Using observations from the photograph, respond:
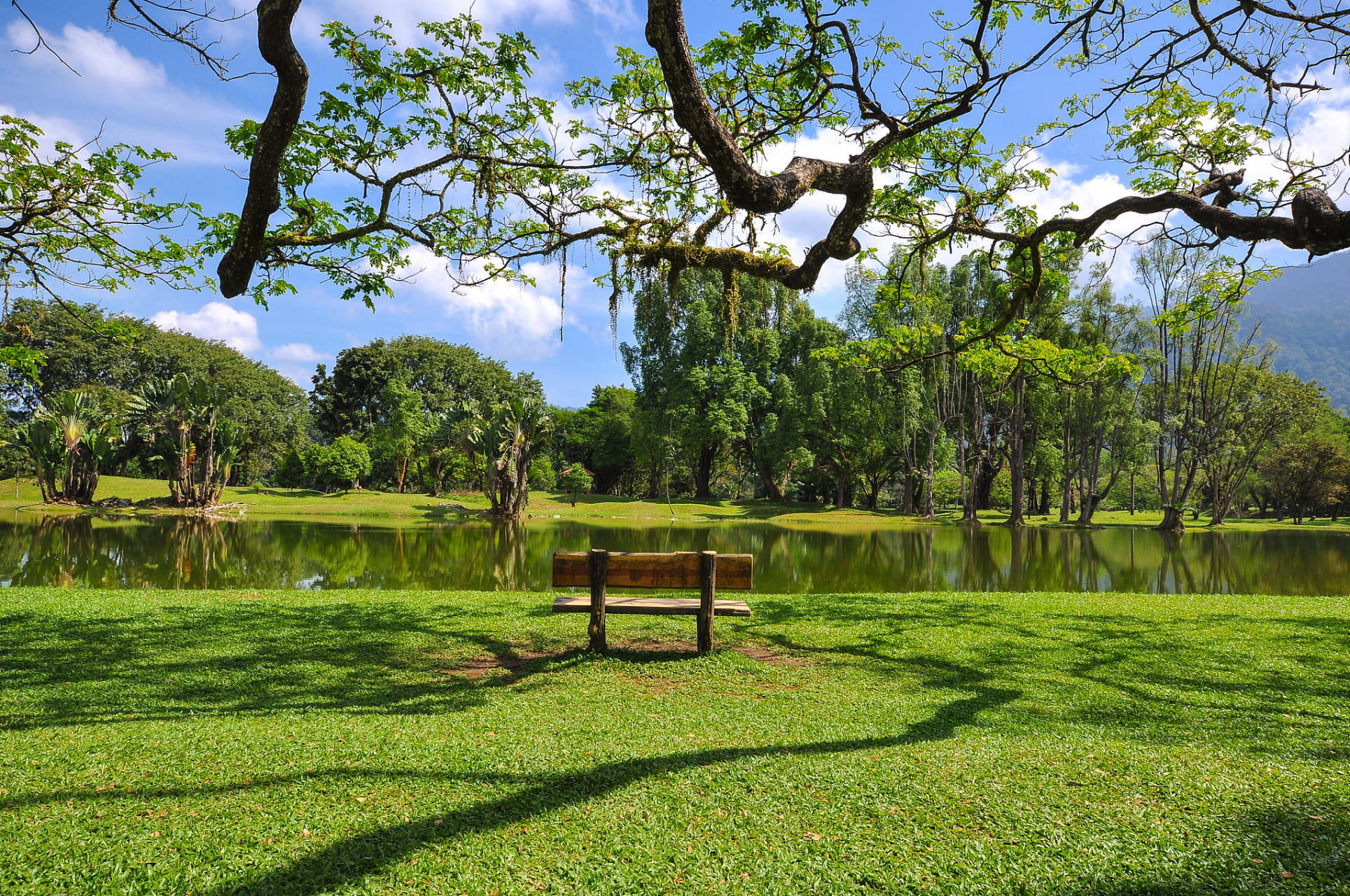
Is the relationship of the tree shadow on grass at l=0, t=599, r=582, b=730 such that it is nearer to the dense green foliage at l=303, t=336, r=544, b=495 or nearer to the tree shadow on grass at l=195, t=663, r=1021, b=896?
the tree shadow on grass at l=195, t=663, r=1021, b=896

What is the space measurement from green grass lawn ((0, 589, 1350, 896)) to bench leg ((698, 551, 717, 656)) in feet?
0.73

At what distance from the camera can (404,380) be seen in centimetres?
5219

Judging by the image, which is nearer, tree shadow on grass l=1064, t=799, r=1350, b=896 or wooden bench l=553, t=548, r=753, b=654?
tree shadow on grass l=1064, t=799, r=1350, b=896

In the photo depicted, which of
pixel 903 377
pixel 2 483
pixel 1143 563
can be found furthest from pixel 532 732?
pixel 2 483

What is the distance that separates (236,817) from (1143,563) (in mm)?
24671

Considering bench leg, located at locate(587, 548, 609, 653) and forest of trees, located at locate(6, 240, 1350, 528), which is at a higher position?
forest of trees, located at locate(6, 240, 1350, 528)

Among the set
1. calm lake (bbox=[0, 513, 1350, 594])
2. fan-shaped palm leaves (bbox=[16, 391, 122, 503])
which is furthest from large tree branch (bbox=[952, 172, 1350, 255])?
fan-shaped palm leaves (bbox=[16, 391, 122, 503])

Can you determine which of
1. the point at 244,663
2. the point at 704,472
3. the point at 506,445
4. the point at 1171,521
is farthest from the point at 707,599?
the point at 704,472

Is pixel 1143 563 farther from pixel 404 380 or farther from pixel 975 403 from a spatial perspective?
pixel 404 380

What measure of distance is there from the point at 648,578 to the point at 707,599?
2.01 feet

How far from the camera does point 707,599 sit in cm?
663

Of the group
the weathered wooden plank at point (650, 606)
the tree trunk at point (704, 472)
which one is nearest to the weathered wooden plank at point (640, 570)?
the weathered wooden plank at point (650, 606)

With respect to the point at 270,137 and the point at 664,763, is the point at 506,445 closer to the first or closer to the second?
the point at 270,137

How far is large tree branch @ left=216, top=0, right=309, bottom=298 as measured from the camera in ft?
14.6
